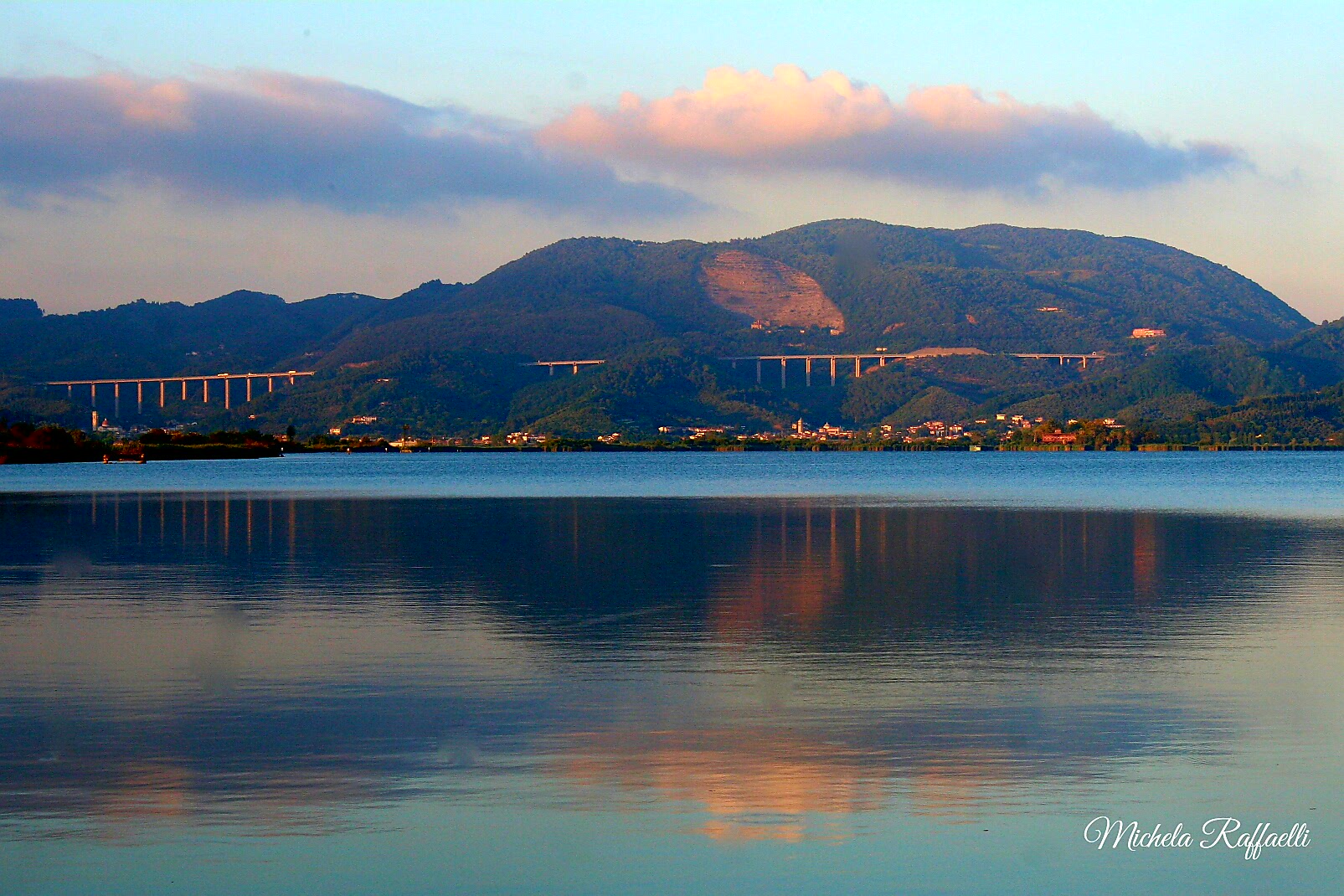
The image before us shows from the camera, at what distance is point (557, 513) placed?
59.3 m

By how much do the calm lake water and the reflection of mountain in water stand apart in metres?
0.07

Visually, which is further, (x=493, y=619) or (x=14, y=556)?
(x=14, y=556)

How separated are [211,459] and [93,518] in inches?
5838

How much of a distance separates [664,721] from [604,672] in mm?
3360

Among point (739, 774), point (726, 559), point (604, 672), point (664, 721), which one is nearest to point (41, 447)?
point (726, 559)

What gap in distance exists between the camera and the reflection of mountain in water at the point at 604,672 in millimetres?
12664

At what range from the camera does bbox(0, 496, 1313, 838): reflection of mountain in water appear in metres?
12.7

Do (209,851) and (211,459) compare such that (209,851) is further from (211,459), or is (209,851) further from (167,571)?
(211,459)

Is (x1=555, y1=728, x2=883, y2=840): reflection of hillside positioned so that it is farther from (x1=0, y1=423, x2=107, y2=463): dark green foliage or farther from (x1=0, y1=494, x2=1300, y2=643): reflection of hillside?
(x1=0, y1=423, x2=107, y2=463): dark green foliage

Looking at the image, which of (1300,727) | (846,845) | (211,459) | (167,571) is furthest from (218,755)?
(211,459)

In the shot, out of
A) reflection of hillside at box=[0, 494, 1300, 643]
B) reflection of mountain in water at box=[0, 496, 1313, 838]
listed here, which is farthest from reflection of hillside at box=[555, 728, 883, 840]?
reflection of hillside at box=[0, 494, 1300, 643]

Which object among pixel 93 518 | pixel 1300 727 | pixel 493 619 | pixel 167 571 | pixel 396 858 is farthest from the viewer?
pixel 93 518

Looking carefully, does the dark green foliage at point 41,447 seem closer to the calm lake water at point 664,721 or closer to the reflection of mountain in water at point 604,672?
the reflection of mountain in water at point 604,672

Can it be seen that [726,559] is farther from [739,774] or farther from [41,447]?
[41,447]
